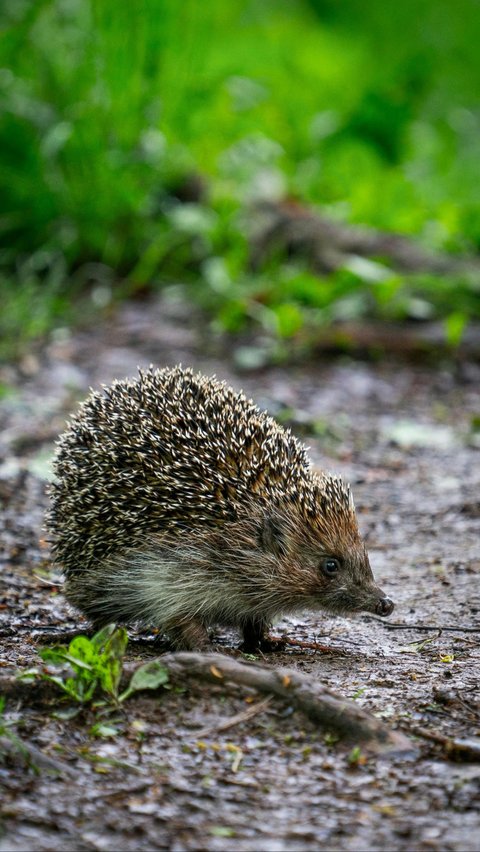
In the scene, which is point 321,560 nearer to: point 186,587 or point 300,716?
point 186,587

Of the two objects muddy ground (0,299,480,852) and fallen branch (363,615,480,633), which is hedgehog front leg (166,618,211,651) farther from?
fallen branch (363,615,480,633)

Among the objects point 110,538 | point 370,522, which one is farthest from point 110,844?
point 370,522

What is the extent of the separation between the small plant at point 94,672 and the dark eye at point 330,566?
1409 millimetres

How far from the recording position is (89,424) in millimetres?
5188

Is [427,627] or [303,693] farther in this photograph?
[427,627]

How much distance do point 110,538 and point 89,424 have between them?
0.58m

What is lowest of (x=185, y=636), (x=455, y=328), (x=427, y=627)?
(x=185, y=636)

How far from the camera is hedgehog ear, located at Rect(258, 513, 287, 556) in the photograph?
5.12m

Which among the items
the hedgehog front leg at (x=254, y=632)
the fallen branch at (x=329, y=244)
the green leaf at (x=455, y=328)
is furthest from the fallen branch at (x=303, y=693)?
the fallen branch at (x=329, y=244)

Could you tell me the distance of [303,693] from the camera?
12.5ft

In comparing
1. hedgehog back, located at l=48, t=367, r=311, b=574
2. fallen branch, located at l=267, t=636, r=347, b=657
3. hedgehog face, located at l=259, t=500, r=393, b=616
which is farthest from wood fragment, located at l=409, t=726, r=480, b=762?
hedgehog back, located at l=48, t=367, r=311, b=574

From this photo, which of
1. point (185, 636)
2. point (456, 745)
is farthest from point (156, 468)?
point (456, 745)

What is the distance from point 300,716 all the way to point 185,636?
1.23m

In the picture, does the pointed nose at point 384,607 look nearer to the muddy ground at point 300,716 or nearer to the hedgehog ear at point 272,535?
the muddy ground at point 300,716
